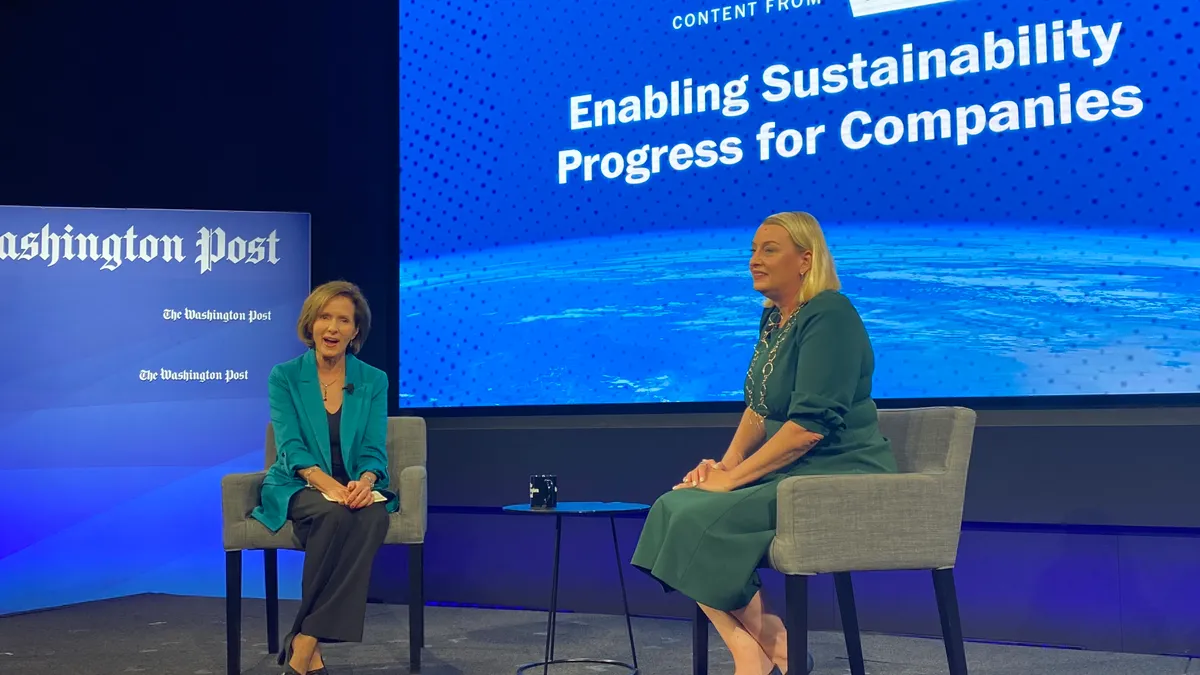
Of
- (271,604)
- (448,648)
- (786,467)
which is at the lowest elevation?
(448,648)

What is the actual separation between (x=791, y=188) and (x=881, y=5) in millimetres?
692

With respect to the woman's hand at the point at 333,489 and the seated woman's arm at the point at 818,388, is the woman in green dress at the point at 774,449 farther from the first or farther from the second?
the woman's hand at the point at 333,489

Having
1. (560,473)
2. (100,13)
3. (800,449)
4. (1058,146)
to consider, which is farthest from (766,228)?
(100,13)

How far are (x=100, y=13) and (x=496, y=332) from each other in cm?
238

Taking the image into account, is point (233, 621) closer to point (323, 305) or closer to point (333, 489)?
point (333, 489)

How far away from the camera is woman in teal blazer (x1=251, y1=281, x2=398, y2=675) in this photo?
3090 millimetres

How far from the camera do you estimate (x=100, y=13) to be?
5.18m

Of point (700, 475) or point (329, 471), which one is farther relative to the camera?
point (329, 471)

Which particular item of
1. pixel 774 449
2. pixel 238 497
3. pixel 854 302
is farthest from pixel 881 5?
pixel 238 497

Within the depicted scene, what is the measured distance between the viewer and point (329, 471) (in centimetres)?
333

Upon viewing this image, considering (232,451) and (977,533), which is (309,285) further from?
(977,533)

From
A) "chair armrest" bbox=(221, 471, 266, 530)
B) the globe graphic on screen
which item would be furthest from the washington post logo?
"chair armrest" bbox=(221, 471, 266, 530)

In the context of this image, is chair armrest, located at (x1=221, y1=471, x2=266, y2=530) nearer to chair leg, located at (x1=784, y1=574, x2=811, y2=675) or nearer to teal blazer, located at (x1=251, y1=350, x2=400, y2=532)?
teal blazer, located at (x1=251, y1=350, x2=400, y2=532)

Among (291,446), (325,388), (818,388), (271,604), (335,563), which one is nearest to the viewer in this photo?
(818,388)
